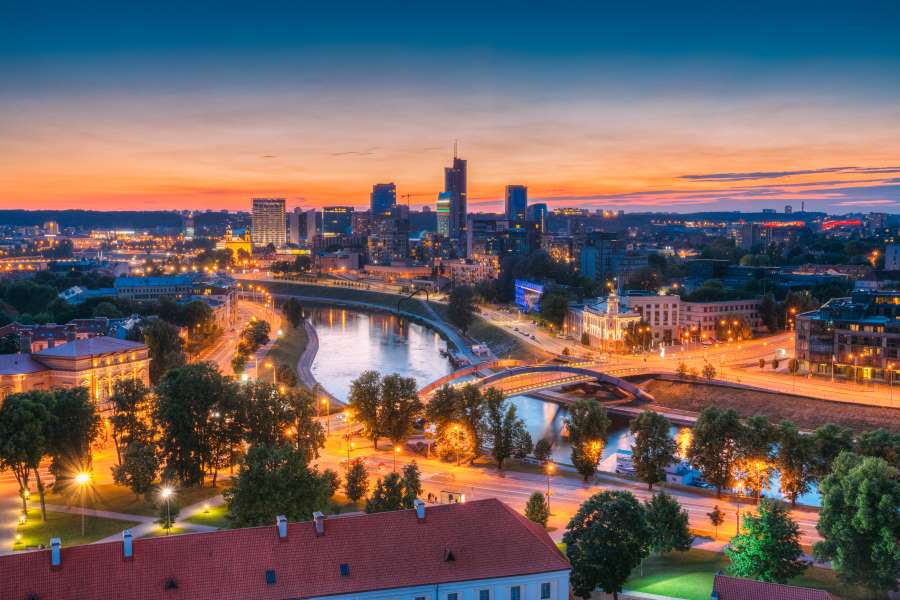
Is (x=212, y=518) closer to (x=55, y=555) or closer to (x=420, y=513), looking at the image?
(x=55, y=555)

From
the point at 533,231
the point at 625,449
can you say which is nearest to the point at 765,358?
the point at 625,449

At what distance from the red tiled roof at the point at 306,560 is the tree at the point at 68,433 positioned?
1481 cm

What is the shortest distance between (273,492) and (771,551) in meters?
14.1

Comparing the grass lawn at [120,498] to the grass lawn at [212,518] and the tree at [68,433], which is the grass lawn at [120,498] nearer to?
the tree at [68,433]

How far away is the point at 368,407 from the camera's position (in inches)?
1515

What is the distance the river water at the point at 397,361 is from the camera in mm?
43750

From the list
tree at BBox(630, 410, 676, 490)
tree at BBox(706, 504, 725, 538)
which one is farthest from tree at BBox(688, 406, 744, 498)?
tree at BBox(706, 504, 725, 538)

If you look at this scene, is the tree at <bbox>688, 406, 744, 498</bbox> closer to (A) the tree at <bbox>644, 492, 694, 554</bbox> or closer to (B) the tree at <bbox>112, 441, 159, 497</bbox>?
(A) the tree at <bbox>644, 492, 694, 554</bbox>

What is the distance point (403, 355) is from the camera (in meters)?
74.4

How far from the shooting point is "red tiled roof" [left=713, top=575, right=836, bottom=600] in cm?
1817

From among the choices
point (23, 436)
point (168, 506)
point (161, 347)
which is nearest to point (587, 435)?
point (168, 506)

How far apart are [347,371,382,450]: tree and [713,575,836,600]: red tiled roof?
2171cm

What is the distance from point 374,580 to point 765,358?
48014 millimetres

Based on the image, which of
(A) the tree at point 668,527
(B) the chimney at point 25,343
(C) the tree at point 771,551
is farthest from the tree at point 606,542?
(B) the chimney at point 25,343
